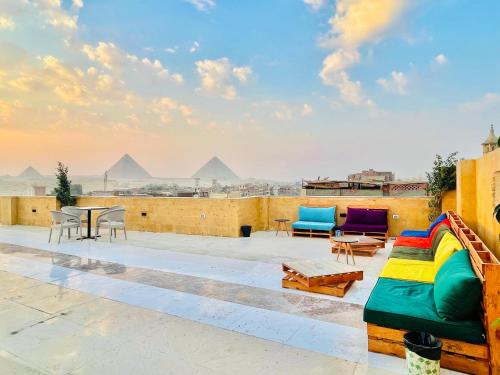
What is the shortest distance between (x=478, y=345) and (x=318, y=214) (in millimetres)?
6238

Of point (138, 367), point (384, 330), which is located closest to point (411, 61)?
point (384, 330)

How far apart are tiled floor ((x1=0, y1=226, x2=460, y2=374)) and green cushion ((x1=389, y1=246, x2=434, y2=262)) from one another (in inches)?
20.7

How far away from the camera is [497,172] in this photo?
349cm

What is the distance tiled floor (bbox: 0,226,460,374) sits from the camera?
7.23ft

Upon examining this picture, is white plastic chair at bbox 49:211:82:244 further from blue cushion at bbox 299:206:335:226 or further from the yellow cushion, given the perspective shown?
the yellow cushion

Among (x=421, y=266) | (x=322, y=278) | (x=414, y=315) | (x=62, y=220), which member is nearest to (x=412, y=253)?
(x=421, y=266)

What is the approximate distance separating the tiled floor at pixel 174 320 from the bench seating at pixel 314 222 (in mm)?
2305

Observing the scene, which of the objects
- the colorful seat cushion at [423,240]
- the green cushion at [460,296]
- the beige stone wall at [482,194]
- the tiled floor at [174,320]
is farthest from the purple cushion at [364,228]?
the green cushion at [460,296]

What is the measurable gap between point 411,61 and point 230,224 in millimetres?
10770

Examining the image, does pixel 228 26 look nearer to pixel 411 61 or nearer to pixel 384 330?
pixel 411 61

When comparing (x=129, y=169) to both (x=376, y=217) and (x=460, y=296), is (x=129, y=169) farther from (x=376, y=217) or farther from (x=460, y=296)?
(x=460, y=296)

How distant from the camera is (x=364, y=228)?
7.37 metres

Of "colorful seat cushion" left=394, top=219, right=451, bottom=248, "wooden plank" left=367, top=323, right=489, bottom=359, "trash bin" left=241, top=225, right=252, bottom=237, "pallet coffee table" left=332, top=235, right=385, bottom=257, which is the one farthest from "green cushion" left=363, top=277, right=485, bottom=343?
"trash bin" left=241, top=225, right=252, bottom=237

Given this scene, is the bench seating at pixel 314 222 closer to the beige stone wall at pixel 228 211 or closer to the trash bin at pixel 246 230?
the beige stone wall at pixel 228 211
